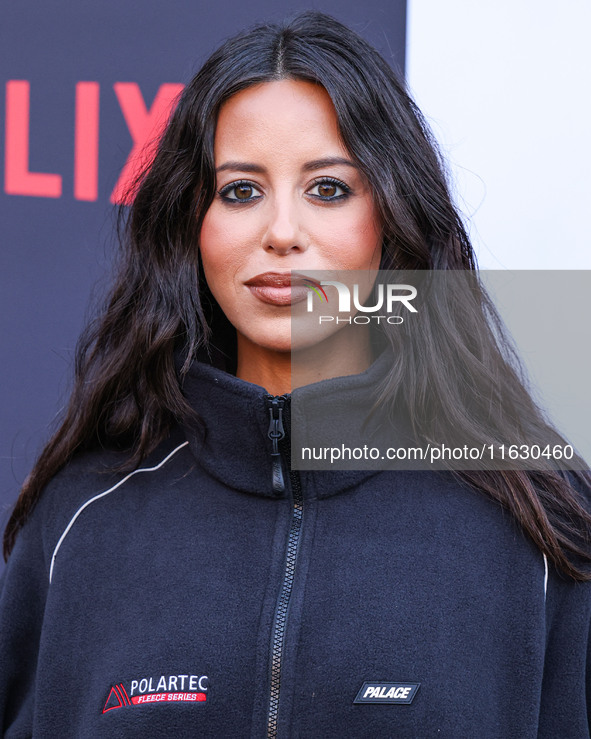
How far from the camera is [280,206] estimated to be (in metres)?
1.20

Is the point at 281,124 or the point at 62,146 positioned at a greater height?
the point at 62,146

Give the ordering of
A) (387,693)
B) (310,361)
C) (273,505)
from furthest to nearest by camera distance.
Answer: (310,361) < (273,505) < (387,693)

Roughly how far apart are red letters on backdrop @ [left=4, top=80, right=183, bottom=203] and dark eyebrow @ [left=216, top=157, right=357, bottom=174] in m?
0.67

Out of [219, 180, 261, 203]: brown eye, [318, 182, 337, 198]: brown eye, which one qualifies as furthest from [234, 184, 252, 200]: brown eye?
[318, 182, 337, 198]: brown eye

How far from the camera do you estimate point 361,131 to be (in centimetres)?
124

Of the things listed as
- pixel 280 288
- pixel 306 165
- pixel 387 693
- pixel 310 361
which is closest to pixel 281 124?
pixel 306 165

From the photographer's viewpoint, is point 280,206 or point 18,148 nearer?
point 280,206

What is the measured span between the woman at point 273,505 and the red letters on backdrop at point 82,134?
0.48 m

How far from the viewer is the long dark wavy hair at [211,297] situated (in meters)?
1.21

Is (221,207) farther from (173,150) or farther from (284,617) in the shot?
(284,617)

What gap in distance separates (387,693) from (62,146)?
137 centimetres

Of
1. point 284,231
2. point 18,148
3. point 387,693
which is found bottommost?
point 387,693

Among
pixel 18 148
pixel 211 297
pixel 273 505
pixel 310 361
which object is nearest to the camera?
pixel 273 505
